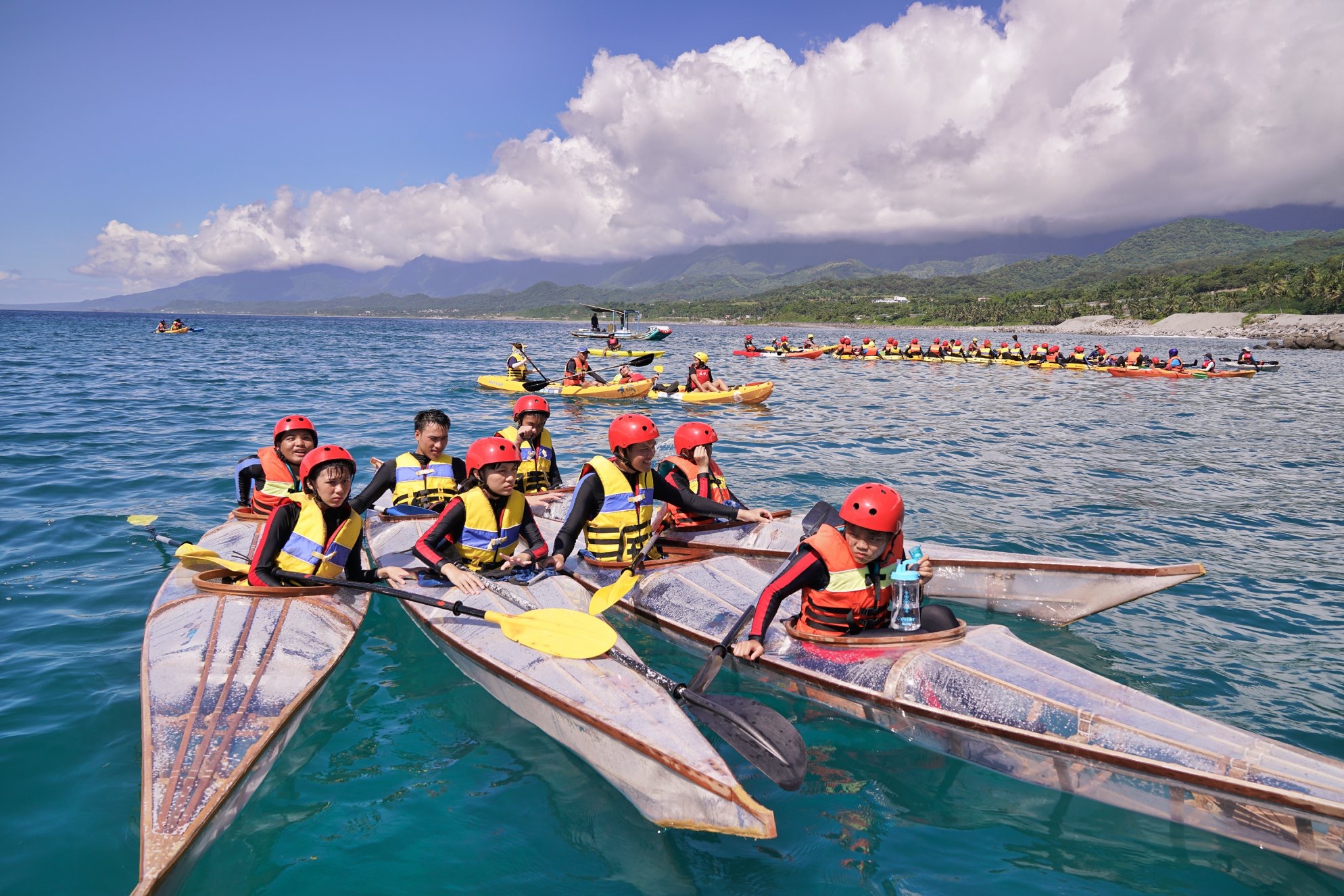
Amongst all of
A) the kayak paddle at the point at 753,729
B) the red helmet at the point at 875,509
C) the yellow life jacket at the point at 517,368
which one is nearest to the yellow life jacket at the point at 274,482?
the kayak paddle at the point at 753,729

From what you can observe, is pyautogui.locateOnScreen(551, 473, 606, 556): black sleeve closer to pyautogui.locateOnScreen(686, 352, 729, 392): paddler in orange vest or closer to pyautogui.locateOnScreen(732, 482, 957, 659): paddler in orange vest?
pyautogui.locateOnScreen(732, 482, 957, 659): paddler in orange vest

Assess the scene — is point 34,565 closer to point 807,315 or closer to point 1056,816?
point 1056,816

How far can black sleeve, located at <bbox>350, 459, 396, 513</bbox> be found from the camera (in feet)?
27.8

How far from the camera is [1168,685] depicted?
655cm

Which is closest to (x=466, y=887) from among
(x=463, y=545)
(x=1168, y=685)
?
(x=463, y=545)

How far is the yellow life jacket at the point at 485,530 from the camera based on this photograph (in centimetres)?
713

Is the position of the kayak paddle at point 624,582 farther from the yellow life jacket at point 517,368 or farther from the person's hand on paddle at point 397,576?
the yellow life jacket at point 517,368

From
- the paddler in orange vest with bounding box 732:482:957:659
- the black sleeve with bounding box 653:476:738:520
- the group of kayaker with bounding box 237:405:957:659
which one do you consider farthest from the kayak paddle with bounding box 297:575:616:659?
the black sleeve with bounding box 653:476:738:520

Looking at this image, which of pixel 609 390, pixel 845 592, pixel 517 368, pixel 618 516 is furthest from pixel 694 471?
pixel 517 368

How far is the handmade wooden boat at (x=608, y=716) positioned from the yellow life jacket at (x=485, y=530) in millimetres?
446

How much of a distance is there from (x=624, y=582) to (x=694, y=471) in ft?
7.88

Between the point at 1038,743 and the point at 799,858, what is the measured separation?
5.85 feet

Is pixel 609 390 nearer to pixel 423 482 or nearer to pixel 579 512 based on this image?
pixel 423 482

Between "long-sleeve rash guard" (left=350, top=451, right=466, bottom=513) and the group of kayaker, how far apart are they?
0.02m
